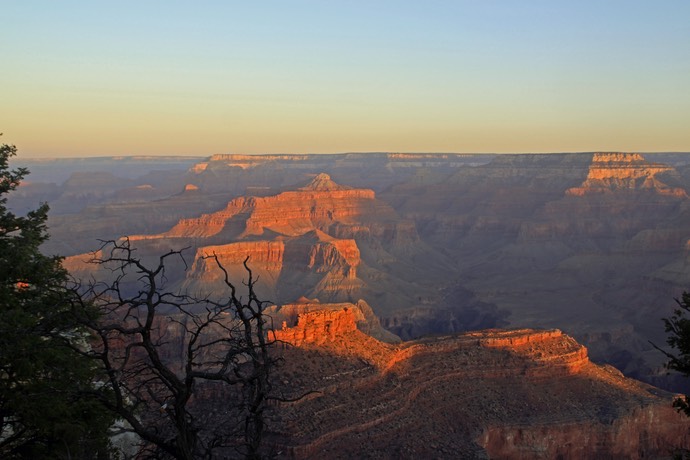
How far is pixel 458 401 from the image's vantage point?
4684 cm

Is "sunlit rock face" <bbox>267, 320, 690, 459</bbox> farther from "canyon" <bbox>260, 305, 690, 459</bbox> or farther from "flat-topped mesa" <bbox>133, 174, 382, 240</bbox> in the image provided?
"flat-topped mesa" <bbox>133, 174, 382, 240</bbox>

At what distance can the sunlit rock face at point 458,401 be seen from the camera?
39.5 m

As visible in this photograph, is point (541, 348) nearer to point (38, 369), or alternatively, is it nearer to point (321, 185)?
point (38, 369)

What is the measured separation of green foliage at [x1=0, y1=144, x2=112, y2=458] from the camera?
14.6 meters

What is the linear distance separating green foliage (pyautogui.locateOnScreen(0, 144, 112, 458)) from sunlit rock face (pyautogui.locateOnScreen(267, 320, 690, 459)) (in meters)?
19.9

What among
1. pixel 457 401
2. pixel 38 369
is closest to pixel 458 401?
pixel 457 401

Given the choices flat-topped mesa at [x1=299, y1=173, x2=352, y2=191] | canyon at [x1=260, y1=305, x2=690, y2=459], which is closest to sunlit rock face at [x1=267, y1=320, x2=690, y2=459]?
canyon at [x1=260, y1=305, x2=690, y2=459]

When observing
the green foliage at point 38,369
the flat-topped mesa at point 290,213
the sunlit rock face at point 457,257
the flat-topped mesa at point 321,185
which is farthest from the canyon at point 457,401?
the flat-topped mesa at point 321,185

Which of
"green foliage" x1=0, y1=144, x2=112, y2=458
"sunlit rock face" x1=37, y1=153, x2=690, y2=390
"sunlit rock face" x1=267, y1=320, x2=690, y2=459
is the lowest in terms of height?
"sunlit rock face" x1=37, y1=153, x2=690, y2=390

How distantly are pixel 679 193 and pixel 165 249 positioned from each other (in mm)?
124570

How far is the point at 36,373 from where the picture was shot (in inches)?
655

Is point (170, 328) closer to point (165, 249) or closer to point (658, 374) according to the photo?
point (658, 374)

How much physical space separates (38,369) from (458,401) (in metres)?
34.0

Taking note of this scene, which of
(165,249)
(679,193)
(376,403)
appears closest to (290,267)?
(165,249)
